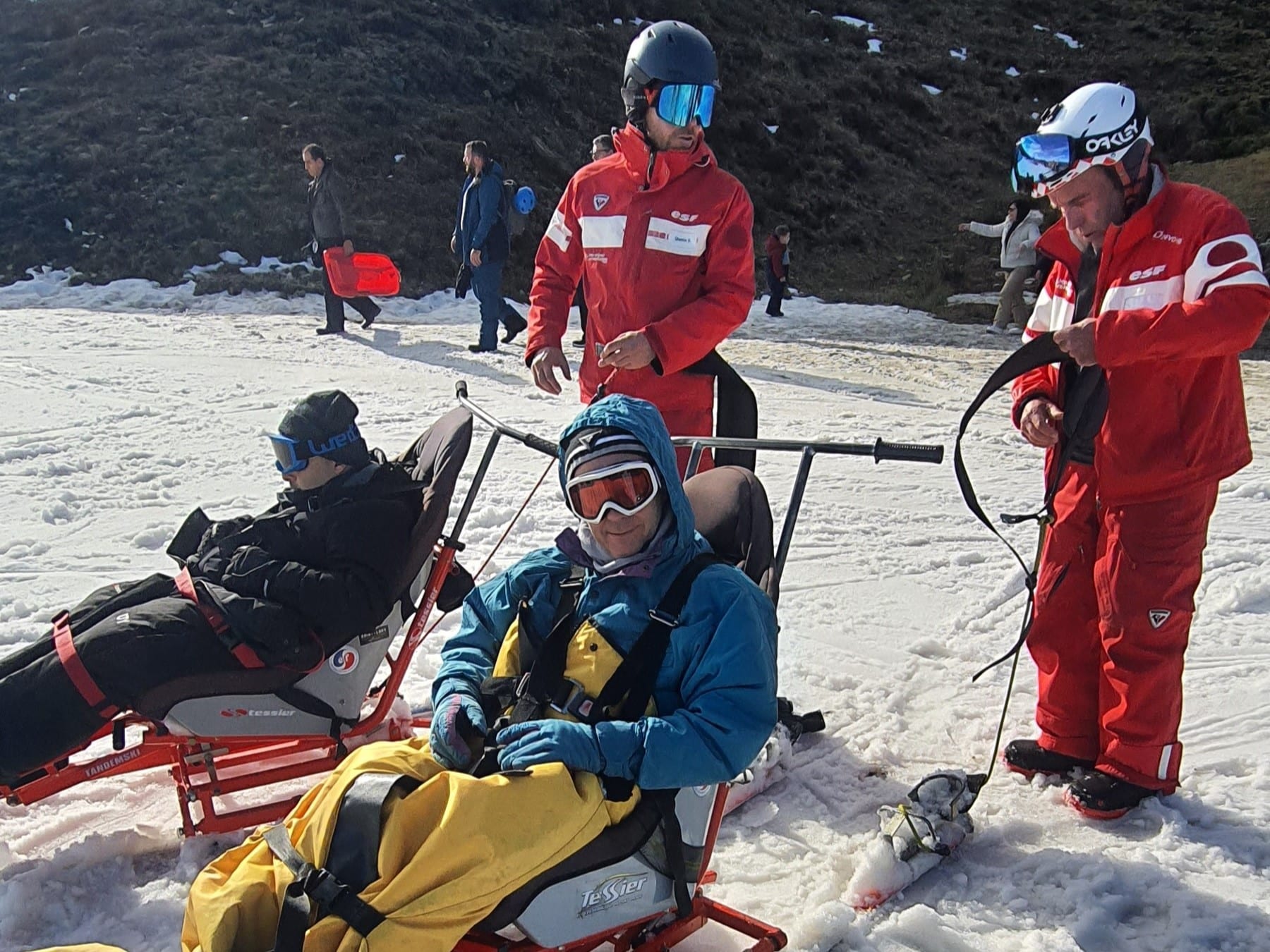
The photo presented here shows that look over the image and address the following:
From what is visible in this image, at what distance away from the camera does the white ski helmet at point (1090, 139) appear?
107 inches

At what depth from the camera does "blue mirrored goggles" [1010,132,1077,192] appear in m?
2.78

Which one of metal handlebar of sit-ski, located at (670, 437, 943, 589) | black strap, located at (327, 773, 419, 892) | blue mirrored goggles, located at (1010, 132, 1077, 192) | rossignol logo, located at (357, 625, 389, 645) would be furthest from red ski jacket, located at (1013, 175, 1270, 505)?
rossignol logo, located at (357, 625, 389, 645)

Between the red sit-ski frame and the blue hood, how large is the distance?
49.1 inches

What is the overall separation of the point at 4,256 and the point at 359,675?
13251 mm

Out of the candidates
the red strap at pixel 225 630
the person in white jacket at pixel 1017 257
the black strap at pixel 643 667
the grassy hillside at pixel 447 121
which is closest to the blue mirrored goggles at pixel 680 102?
the black strap at pixel 643 667

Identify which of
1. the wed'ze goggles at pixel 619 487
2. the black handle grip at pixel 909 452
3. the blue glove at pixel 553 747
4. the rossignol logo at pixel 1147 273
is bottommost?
the blue glove at pixel 553 747

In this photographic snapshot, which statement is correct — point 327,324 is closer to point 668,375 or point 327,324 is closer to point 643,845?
point 668,375

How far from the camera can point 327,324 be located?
34.2 feet

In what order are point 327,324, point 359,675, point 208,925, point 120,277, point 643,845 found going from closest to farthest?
point 208,925 → point 643,845 → point 359,675 → point 327,324 → point 120,277

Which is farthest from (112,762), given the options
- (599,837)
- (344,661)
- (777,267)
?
(777,267)

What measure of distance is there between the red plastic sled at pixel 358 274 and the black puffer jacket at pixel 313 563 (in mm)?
7059

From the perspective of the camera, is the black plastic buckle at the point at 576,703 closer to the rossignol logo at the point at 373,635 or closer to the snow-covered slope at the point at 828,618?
the snow-covered slope at the point at 828,618

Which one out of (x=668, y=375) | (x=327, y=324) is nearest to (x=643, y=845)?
(x=668, y=375)

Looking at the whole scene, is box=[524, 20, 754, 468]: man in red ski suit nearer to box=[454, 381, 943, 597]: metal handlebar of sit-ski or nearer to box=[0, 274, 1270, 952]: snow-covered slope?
box=[454, 381, 943, 597]: metal handlebar of sit-ski
